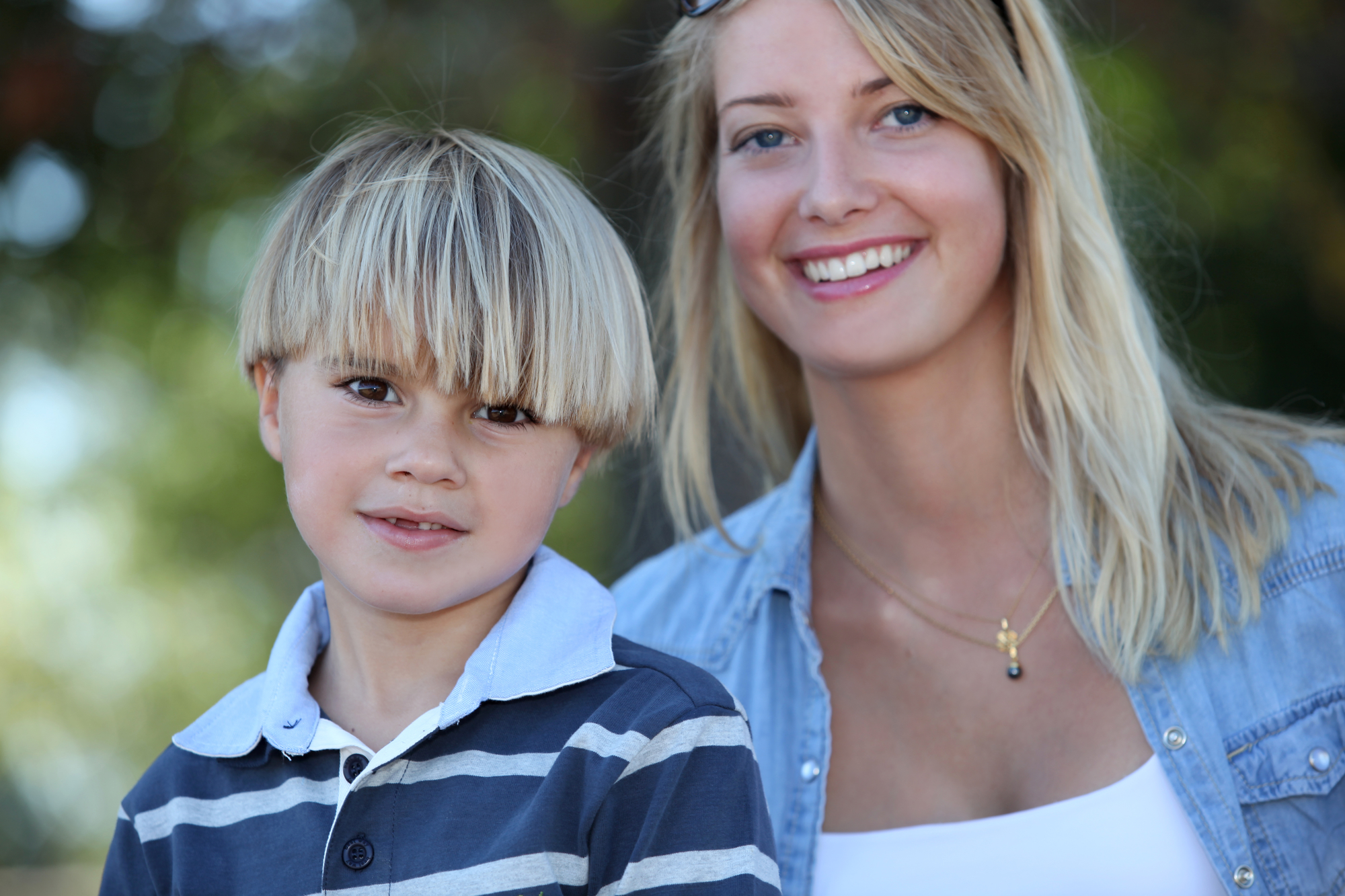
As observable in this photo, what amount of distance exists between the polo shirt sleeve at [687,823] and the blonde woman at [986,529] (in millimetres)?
655

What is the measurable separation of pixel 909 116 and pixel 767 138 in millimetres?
247

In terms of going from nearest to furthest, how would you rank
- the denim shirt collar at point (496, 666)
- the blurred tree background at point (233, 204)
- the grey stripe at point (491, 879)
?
the grey stripe at point (491, 879) → the denim shirt collar at point (496, 666) → the blurred tree background at point (233, 204)

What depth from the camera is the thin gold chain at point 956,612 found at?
2.16 m

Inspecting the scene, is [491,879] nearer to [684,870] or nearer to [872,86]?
[684,870]

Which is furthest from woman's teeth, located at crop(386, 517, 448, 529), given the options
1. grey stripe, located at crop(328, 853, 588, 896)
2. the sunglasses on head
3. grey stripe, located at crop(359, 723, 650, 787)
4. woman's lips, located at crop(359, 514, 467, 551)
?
the sunglasses on head

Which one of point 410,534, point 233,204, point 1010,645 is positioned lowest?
point 1010,645

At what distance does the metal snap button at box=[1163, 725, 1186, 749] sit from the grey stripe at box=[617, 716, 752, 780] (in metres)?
0.83

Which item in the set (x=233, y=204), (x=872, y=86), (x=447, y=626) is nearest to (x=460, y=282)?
(x=447, y=626)

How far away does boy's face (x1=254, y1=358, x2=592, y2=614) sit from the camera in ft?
A: 4.52

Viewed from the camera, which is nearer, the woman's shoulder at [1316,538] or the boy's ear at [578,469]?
the boy's ear at [578,469]

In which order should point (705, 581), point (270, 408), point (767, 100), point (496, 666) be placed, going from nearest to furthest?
1. point (496, 666)
2. point (270, 408)
3. point (767, 100)
4. point (705, 581)

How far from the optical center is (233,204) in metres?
4.01

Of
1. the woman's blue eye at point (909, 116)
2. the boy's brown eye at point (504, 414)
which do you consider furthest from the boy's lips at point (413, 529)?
the woman's blue eye at point (909, 116)

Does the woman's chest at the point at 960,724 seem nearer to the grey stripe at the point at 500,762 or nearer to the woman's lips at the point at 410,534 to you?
the grey stripe at the point at 500,762
